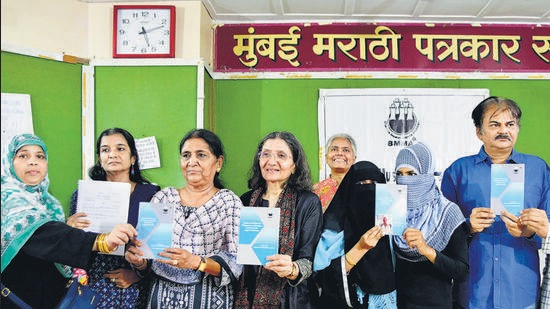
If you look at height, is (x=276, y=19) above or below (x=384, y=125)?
above

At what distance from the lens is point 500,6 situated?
362 cm

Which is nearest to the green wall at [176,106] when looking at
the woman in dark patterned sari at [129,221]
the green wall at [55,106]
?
the green wall at [55,106]

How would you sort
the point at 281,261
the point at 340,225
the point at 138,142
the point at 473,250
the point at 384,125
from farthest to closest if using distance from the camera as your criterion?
1. the point at 384,125
2. the point at 138,142
3. the point at 473,250
4. the point at 340,225
5. the point at 281,261

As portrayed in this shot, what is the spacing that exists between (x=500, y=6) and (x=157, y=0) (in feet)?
8.84

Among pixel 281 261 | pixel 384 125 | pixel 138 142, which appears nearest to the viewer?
pixel 281 261

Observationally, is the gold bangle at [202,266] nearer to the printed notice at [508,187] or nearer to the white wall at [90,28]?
the printed notice at [508,187]

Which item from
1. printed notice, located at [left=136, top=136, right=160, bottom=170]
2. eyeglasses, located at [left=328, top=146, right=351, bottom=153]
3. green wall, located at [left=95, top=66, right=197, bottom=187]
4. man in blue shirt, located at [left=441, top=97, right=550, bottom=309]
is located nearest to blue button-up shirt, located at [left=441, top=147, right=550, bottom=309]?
man in blue shirt, located at [left=441, top=97, right=550, bottom=309]

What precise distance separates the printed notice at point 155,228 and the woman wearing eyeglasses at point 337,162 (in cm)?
136

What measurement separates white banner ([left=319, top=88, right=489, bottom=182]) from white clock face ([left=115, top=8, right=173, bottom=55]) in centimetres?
136

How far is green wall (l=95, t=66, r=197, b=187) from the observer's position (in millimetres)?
3535

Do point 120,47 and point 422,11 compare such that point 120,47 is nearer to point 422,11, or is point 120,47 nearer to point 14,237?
point 14,237

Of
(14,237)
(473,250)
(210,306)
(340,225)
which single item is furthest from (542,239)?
(14,237)

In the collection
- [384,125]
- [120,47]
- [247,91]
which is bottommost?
[384,125]

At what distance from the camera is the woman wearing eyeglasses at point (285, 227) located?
2033mm
